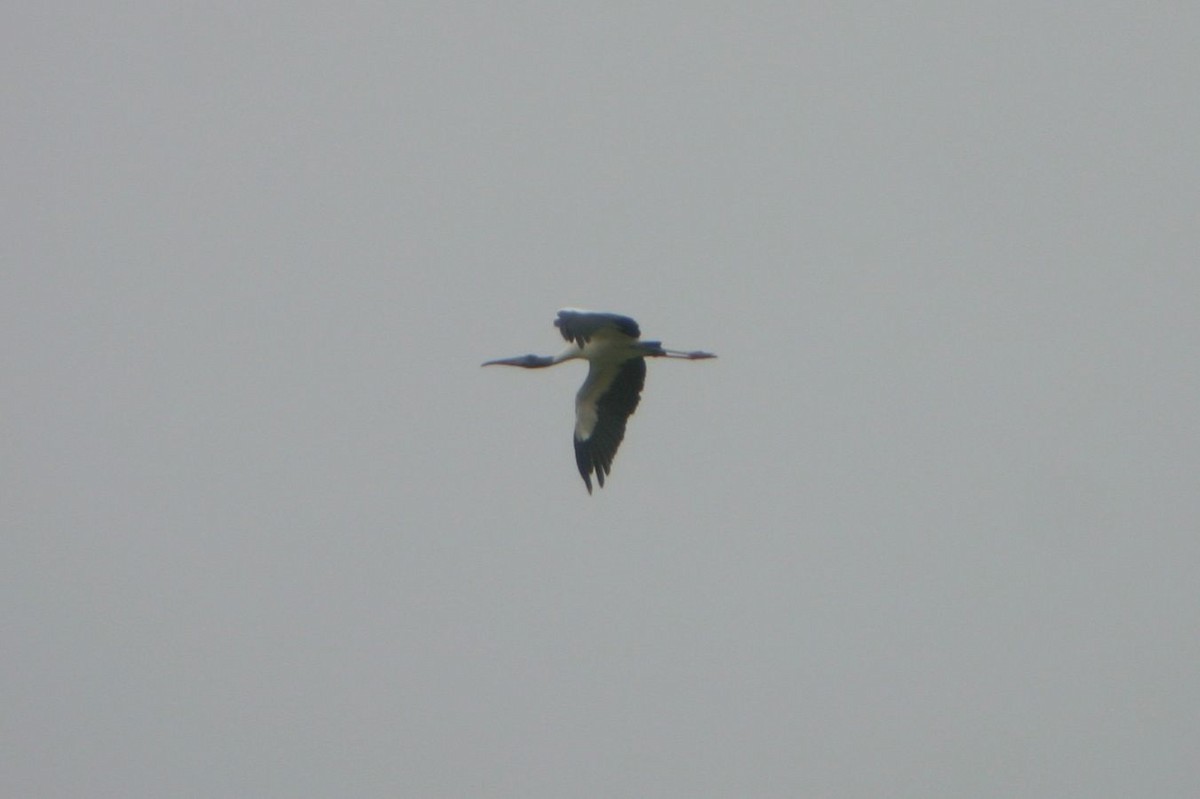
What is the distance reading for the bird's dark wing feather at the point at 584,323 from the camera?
21.8 m

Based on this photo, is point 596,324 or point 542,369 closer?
point 596,324

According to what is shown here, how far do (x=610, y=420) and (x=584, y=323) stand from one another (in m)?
1.83

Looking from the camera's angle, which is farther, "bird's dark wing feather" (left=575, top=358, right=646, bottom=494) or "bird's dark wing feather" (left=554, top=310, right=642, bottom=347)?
"bird's dark wing feather" (left=575, top=358, right=646, bottom=494)

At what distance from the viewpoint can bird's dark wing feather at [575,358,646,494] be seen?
23328mm

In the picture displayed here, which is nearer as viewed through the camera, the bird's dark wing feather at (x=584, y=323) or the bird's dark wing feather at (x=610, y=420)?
the bird's dark wing feather at (x=584, y=323)

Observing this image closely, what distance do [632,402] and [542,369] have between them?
4.41 feet

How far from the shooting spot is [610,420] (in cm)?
2347

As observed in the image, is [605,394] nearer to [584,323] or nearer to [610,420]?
[610,420]

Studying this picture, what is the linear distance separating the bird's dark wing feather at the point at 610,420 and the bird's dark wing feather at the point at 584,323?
1.25 metres

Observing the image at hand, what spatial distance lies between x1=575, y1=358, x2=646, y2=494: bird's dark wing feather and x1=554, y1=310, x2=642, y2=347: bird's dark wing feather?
1.25 meters

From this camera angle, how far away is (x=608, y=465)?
23375 mm

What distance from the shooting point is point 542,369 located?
24.4 meters

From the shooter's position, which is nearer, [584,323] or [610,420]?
[584,323]

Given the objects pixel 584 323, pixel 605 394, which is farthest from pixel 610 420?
pixel 584 323
